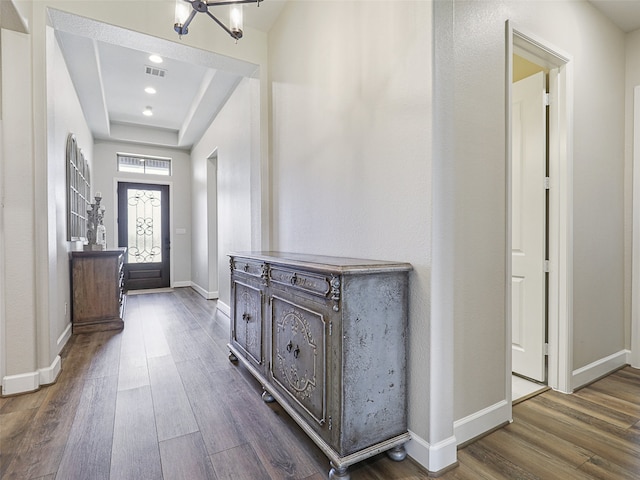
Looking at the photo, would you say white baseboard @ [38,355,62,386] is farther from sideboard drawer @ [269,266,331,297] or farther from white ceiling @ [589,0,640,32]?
white ceiling @ [589,0,640,32]

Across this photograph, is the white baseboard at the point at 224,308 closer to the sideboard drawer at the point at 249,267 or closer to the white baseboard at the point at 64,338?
the white baseboard at the point at 64,338

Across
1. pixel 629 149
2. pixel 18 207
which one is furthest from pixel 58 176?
pixel 629 149

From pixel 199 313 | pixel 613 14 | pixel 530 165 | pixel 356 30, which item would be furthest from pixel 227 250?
pixel 613 14

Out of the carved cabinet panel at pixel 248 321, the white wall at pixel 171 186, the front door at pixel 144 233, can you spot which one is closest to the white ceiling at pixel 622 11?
the carved cabinet panel at pixel 248 321

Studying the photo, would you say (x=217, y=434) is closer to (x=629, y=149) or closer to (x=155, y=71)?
(x=629, y=149)

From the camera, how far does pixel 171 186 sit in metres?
7.03

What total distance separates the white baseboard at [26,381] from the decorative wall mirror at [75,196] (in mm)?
1712

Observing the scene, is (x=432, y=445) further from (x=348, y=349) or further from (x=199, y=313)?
(x=199, y=313)

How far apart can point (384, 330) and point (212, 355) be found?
81.6 inches

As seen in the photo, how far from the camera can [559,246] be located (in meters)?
2.35

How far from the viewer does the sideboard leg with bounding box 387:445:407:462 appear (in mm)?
1585

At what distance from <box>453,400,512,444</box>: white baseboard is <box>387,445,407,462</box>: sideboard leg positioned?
29 cm

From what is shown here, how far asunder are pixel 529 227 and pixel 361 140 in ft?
4.95

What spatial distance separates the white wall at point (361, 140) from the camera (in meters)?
1.55
